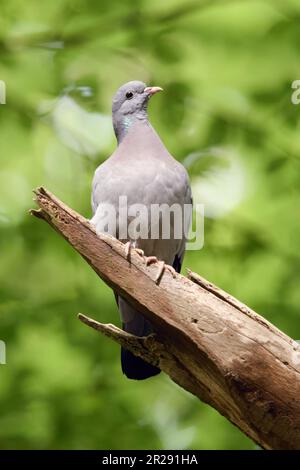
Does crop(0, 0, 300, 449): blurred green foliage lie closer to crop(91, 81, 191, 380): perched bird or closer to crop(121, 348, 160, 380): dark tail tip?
crop(91, 81, 191, 380): perched bird

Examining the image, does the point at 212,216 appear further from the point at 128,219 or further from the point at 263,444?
the point at 263,444

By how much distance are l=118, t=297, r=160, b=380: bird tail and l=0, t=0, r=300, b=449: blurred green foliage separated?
3.58ft

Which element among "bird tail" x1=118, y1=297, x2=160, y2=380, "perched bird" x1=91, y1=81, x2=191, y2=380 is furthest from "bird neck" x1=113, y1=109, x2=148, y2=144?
"bird tail" x1=118, y1=297, x2=160, y2=380

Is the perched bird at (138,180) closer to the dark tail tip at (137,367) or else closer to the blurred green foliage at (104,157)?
the dark tail tip at (137,367)

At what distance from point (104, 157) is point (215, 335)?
2.14 m

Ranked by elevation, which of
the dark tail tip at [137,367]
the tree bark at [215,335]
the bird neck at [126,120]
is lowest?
the dark tail tip at [137,367]

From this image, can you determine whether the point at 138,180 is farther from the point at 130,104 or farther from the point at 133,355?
the point at 133,355

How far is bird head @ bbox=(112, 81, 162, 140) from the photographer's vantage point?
13.8 ft

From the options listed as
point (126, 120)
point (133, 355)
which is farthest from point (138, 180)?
point (133, 355)

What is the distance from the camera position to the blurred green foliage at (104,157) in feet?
17.2

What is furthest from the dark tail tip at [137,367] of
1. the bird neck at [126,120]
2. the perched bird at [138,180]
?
the bird neck at [126,120]

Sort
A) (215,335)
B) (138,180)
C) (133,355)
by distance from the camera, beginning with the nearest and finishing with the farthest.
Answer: (215,335), (138,180), (133,355)

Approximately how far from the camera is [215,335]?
3342 millimetres

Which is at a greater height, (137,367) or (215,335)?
(215,335)
